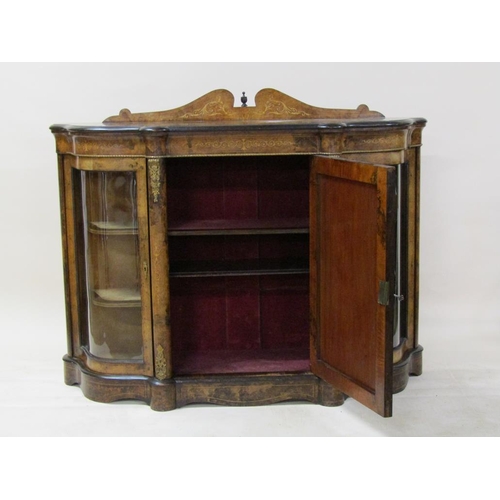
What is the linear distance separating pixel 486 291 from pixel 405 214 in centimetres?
126

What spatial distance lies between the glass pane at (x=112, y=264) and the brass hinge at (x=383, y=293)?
121cm

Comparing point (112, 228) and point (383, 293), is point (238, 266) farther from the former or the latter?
point (383, 293)

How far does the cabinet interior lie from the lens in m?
4.81

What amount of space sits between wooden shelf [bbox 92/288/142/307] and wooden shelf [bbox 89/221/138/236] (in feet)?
0.87

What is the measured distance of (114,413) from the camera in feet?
14.8

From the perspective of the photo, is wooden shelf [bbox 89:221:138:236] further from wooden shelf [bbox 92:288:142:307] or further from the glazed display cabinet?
wooden shelf [bbox 92:288:142:307]

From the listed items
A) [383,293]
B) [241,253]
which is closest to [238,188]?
[241,253]

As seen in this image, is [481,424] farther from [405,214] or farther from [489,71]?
[489,71]

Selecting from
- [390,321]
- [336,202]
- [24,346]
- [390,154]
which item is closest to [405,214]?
[390,154]

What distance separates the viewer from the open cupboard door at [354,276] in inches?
153

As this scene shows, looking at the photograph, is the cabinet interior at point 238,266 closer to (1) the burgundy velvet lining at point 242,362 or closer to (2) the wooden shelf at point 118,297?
(1) the burgundy velvet lining at point 242,362

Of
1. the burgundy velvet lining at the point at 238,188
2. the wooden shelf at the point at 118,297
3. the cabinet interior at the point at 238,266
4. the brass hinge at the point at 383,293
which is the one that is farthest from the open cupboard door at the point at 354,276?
the wooden shelf at the point at 118,297

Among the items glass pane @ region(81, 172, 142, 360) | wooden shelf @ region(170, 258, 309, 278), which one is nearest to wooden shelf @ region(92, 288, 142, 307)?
glass pane @ region(81, 172, 142, 360)

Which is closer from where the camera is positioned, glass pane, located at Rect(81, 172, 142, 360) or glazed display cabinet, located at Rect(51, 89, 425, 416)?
glazed display cabinet, located at Rect(51, 89, 425, 416)
